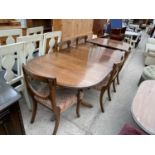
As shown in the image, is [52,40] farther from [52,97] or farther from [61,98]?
[52,97]

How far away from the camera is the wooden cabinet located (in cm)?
270

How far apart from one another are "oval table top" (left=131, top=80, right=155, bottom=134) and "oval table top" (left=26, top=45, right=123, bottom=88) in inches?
18.4

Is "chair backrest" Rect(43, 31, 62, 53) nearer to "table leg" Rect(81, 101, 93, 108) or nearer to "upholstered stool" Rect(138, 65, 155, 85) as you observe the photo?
"table leg" Rect(81, 101, 93, 108)

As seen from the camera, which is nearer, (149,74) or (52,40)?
(52,40)

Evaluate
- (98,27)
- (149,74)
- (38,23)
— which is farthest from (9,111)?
(98,27)

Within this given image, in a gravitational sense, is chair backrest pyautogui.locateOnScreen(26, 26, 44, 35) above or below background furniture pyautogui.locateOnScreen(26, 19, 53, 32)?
below

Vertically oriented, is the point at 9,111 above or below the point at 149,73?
above

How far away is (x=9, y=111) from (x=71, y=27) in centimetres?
256

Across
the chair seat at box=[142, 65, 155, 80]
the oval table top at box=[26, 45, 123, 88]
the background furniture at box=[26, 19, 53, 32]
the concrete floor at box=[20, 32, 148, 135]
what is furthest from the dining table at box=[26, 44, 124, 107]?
the background furniture at box=[26, 19, 53, 32]

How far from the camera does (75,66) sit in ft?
5.75

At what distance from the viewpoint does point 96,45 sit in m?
2.82
